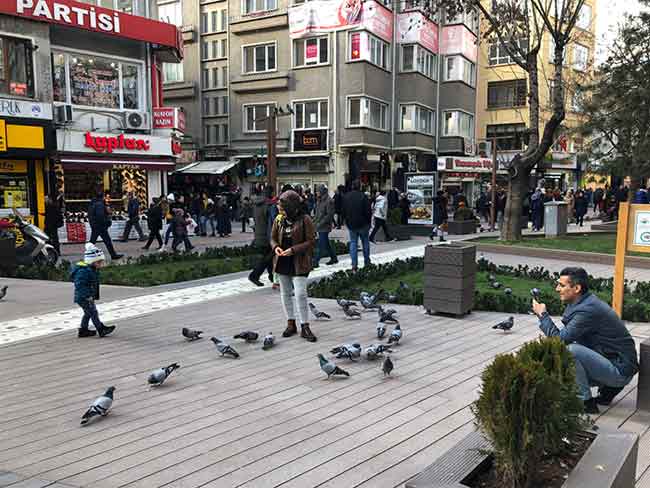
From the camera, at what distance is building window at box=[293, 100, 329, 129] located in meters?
31.3

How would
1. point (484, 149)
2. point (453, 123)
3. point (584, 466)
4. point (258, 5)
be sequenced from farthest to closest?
point (484, 149)
point (453, 123)
point (258, 5)
point (584, 466)

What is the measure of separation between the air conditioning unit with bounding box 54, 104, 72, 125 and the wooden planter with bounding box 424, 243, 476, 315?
15.9m

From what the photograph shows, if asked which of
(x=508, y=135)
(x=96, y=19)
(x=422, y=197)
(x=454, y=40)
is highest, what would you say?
(x=454, y=40)

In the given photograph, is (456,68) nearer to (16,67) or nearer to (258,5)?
(258,5)

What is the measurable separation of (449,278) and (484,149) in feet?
118

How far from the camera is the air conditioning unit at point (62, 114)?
19.5 m

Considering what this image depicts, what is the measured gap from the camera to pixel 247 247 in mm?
15797

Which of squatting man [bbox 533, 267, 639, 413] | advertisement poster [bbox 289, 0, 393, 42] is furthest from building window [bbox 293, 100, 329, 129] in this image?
squatting man [bbox 533, 267, 639, 413]

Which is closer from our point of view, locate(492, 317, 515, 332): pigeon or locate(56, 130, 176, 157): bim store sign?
locate(492, 317, 515, 332): pigeon

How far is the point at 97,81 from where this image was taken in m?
21.4

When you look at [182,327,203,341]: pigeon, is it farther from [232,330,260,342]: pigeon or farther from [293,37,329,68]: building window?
[293,37,329,68]: building window

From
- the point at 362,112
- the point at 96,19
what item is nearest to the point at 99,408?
the point at 96,19

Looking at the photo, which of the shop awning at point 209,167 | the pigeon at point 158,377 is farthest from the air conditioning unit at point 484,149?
the pigeon at point 158,377

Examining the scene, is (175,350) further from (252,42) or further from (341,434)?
(252,42)
